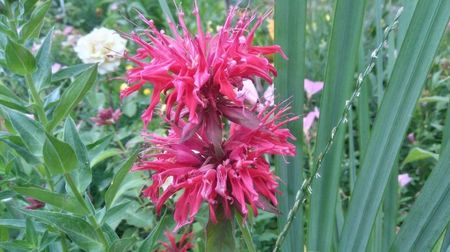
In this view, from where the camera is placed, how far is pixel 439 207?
72cm

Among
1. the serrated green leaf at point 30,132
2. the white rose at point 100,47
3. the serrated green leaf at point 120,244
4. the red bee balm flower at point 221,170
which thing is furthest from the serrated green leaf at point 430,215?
the white rose at point 100,47

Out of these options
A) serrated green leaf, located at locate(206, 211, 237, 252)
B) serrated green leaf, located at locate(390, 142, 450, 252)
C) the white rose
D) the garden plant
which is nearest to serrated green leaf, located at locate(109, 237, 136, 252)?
the garden plant

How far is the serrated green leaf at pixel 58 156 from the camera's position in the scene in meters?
0.61

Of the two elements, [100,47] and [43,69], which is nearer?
[43,69]

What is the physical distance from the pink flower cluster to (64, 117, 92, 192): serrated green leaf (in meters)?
0.08

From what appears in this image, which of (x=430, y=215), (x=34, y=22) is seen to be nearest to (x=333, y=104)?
(x=430, y=215)

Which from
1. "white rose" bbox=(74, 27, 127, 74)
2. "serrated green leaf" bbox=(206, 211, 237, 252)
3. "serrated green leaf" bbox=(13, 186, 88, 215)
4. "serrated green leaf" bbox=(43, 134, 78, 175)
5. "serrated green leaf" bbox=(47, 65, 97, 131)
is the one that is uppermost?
"serrated green leaf" bbox=(47, 65, 97, 131)

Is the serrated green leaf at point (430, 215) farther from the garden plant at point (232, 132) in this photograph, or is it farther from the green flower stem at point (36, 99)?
the green flower stem at point (36, 99)

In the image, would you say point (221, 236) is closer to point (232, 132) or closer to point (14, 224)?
point (232, 132)

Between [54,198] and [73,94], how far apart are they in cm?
13

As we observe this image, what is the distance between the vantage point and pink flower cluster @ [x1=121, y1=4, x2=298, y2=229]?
2.02ft

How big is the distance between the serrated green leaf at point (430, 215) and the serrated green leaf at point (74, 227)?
1.35 feet

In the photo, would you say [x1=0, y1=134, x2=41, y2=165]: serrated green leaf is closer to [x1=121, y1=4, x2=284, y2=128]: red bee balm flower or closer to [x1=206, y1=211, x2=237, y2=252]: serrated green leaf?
[x1=121, y1=4, x2=284, y2=128]: red bee balm flower

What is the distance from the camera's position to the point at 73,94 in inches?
26.3
